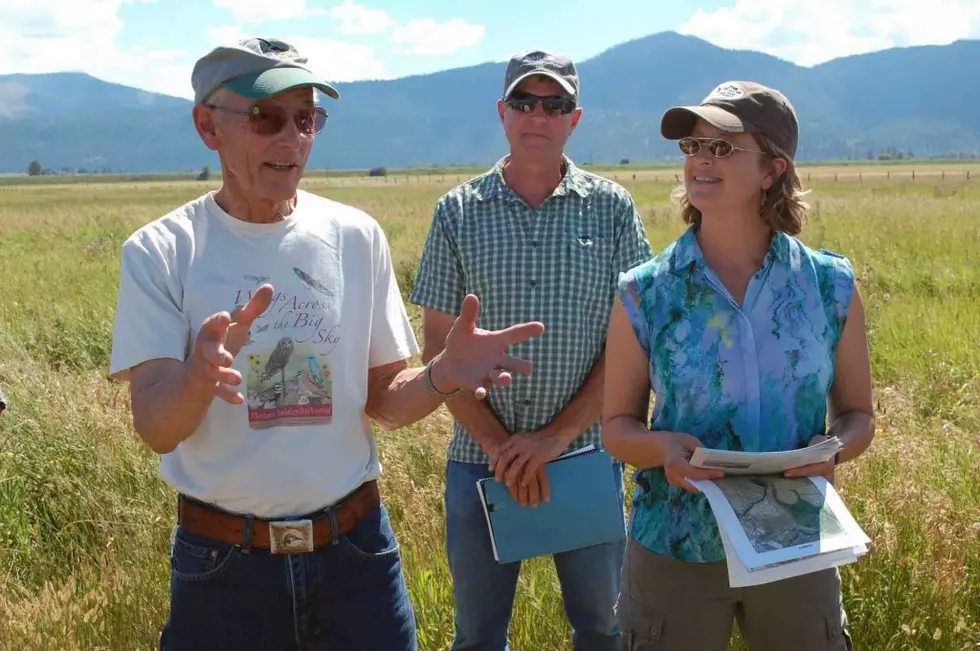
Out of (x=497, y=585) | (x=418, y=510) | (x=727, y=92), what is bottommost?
(x=418, y=510)

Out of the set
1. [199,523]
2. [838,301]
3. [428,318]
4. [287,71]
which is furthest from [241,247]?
[838,301]

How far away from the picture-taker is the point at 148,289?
213cm

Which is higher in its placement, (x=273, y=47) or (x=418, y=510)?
(x=273, y=47)

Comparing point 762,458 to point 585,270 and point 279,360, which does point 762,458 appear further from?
point 279,360

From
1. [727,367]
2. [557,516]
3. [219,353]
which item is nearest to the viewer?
[219,353]

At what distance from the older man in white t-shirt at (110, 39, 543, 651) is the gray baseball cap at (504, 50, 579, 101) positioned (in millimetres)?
867

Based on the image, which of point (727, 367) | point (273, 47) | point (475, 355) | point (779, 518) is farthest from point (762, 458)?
point (273, 47)

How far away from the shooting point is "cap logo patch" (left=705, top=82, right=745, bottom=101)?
2.42m

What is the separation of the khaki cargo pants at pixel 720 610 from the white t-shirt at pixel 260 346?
81 centimetres

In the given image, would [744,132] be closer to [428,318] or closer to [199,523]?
[428,318]

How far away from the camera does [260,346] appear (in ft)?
7.16

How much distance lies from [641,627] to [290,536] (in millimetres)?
921

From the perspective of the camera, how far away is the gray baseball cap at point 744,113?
2.39m

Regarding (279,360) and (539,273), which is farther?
(539,273)
